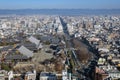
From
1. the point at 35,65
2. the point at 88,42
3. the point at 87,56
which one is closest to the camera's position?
the point at 35,65

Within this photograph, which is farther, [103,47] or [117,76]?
[103,47]

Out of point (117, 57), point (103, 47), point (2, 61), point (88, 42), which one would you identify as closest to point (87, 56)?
point (117, 57)

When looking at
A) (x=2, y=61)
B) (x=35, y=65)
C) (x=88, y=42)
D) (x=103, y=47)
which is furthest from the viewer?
(x=88, y=42)

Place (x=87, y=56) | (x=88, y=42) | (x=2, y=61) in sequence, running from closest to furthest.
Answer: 1. (x=2, y=61)
2. (x=87, y=56)
3. (x=88, y=42)

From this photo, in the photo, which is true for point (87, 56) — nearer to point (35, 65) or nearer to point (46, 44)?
point (35, 65)

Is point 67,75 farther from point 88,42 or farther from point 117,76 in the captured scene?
point 88,42

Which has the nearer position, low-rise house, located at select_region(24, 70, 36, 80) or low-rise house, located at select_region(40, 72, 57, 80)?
low-rise house, located at select_region(40, 72, 57, 80)

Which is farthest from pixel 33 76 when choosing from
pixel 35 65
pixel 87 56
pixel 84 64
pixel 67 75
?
pixel 87 56

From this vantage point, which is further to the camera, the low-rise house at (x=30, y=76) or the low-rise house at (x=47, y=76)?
the low-rise house at (x=30, y=76)

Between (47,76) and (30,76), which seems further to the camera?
(30,76)
